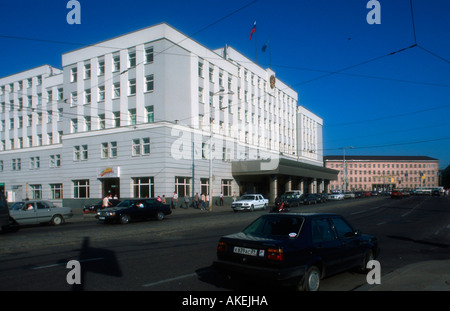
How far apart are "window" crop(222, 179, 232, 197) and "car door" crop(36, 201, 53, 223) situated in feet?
84.4

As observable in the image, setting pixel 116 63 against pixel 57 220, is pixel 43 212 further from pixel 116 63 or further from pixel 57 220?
pixel 116 63

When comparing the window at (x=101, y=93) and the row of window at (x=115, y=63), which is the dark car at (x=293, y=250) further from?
the window at (x=101, y=93)

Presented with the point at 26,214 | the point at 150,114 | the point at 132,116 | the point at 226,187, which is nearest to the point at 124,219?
the point at 26,214

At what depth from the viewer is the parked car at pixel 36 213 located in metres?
18.9

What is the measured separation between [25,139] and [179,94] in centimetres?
2774

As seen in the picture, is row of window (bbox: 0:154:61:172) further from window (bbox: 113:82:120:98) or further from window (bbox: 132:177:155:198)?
window (bbox: 132:177:155:198)

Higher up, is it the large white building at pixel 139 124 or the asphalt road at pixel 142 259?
the large white building at pixel 139 124

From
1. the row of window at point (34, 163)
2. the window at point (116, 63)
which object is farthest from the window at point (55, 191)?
the window at point (116, 63)

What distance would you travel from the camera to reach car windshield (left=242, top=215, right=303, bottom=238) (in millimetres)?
6426

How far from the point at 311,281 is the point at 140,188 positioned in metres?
31.9

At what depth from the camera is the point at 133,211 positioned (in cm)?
2205

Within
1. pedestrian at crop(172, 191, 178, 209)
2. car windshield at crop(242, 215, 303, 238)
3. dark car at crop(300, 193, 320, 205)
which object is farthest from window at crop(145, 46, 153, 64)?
car windshield at crop(242, 215, 303, 238)

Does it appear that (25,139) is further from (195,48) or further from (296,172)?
(296,172)
